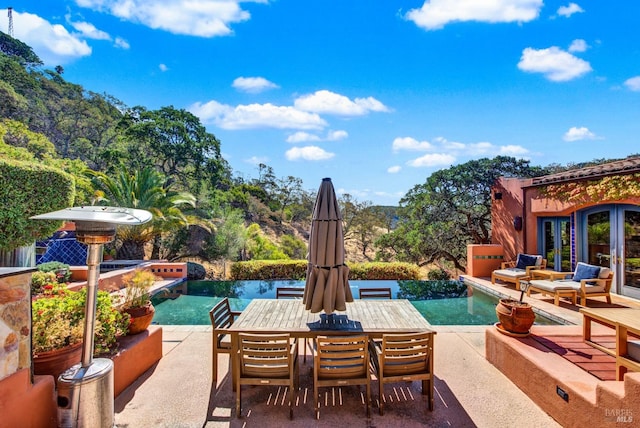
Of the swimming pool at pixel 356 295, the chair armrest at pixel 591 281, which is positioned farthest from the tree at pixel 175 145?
the chair armrest at pixel 591 281

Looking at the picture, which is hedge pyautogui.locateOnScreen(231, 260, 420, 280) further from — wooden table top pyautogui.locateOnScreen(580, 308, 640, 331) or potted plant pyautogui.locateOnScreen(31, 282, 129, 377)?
wooden table top pyautogui.locateOnScreen(580, 308, 640, 331)

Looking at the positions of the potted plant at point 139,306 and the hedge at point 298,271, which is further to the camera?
the hedge at point 298,271

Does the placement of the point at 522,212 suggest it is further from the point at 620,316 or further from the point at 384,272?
the point at 620,316

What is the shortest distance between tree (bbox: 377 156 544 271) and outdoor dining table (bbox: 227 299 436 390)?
11353mm

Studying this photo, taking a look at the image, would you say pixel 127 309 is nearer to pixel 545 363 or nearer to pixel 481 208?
pixel 545 363

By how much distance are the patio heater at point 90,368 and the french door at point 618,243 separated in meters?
10.5

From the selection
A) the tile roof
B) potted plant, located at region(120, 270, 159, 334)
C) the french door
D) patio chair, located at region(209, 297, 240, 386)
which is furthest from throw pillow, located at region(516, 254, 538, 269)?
potted plant, located at region(120, 270, 159, 334)

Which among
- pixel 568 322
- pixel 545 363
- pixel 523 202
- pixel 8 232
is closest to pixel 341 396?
pixel 545 363

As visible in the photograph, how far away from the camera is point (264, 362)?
338cm

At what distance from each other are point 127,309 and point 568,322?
7886 mm

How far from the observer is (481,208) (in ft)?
51.1

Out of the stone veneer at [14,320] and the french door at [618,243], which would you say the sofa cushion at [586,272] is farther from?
the stone veneer at [14,320]

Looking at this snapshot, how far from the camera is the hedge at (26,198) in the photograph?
702 cm

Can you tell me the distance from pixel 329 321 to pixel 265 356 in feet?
3.15
